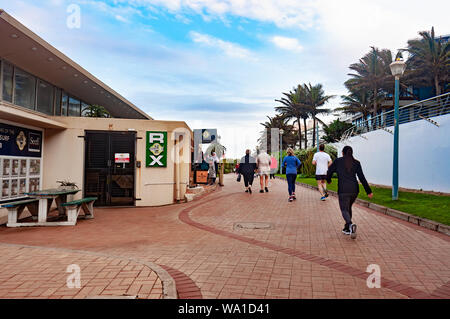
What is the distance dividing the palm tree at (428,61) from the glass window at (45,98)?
35.0 meters

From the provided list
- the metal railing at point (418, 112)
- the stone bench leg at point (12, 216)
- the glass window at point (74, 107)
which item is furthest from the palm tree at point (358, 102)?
the stone bench leg at point (12, 216)

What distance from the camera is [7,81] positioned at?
10.1 metres

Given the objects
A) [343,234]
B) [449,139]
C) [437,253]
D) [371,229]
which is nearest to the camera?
[437,253]

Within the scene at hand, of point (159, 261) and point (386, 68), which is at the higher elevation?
point (386, 68)

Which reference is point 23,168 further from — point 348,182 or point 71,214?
point 348,182

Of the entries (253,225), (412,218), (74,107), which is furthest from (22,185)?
(412,218)

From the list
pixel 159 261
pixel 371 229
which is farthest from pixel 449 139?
pixel 159 261

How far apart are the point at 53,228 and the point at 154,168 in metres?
3.98

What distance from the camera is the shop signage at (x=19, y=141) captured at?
26.8ft

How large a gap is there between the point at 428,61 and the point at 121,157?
35922 mm

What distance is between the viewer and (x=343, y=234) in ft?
21.6

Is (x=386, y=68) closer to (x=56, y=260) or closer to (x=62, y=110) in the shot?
(x=62, y=110)

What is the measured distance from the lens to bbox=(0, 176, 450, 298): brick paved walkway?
3.77 metres

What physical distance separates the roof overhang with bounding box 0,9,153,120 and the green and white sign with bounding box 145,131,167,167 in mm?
3836
